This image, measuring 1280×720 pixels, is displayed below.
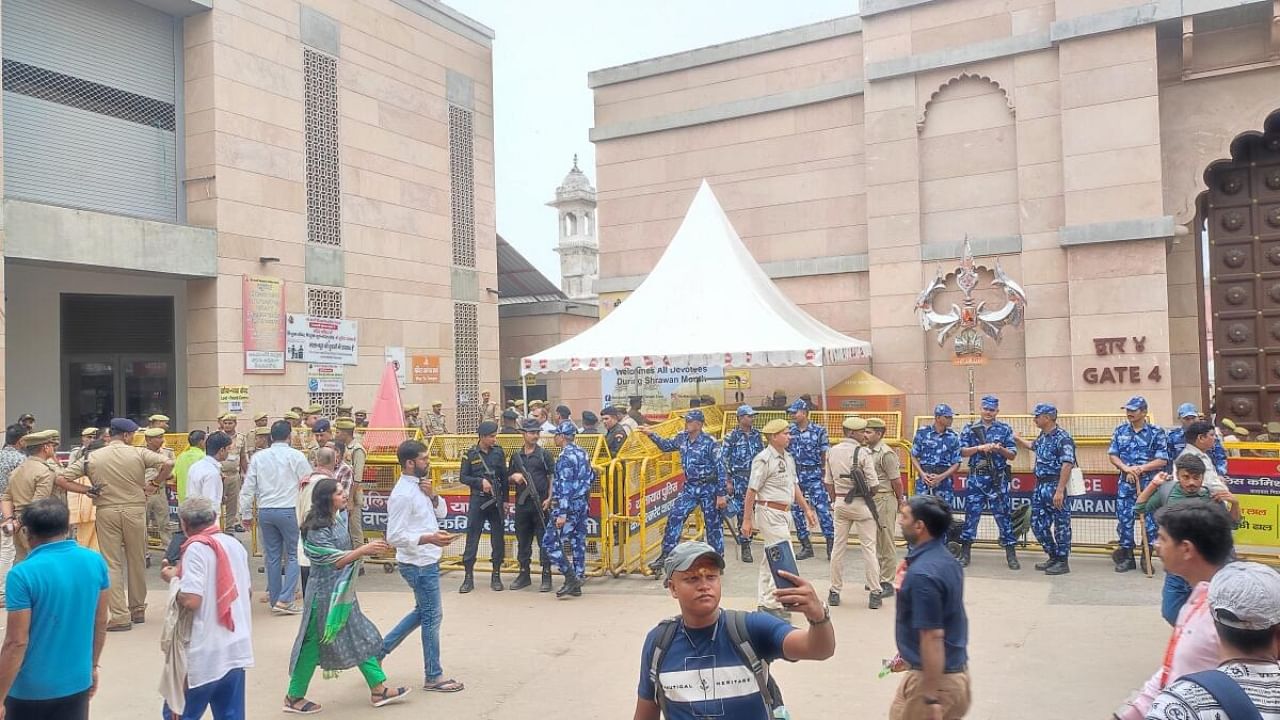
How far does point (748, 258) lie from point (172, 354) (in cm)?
1290

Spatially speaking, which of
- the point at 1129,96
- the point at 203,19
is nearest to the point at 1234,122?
the point at 1129,96

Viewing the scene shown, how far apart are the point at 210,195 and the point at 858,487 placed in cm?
1463

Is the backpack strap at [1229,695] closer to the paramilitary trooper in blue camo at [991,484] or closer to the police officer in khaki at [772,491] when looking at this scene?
the police officer in khaki at [772,491]

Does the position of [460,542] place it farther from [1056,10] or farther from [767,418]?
[1056,10]

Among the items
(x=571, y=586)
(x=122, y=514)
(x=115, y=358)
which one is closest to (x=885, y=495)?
(x=571, y=586)

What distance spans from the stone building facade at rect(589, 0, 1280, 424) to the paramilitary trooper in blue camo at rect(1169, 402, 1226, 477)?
6.85 m

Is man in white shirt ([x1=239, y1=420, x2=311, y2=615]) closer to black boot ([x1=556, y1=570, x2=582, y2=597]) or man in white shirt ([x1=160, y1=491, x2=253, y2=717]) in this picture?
black boot ([x1=556, y1=570, x2=582, y2=597])

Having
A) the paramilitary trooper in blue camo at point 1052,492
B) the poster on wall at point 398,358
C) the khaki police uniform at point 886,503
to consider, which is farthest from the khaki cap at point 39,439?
the poster on wall at point 398,358

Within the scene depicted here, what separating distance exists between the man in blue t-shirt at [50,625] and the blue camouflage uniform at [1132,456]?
912cm

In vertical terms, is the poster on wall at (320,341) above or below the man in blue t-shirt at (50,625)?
above

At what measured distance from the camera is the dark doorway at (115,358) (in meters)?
18.7

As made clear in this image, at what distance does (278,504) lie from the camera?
873 cm

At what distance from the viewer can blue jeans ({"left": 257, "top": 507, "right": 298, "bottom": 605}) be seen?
8.81m

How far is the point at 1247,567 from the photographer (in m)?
2.54
